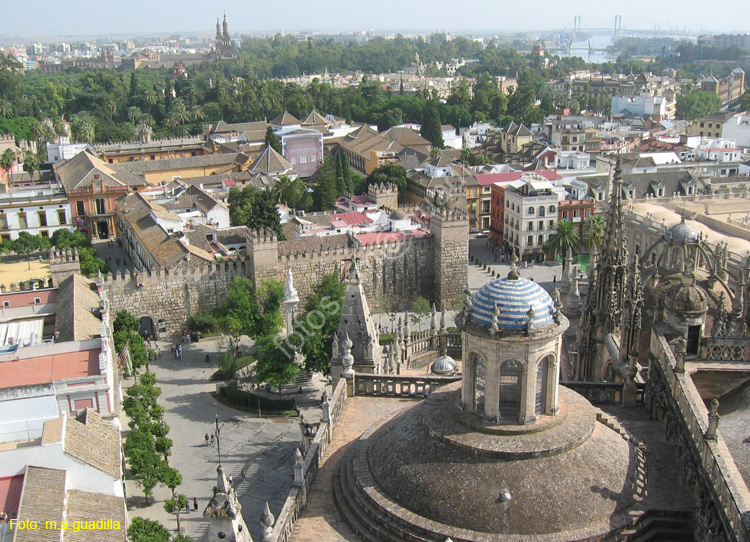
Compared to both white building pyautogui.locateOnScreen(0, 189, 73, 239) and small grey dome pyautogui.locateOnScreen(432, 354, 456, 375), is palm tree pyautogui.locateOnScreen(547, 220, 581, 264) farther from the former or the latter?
white building pyautogui.locateOnScreen(0, 189, 73, 239)

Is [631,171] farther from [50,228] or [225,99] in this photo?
[225,99]

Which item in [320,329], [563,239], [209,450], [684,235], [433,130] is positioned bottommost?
[209,450]

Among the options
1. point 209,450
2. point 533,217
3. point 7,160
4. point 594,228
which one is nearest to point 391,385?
point 209,450

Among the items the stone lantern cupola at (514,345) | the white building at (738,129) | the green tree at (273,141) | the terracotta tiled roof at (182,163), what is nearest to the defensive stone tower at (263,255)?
the stone lantern cupola at (514,345)

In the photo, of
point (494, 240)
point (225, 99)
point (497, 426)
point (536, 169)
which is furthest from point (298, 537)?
point (225, 99)

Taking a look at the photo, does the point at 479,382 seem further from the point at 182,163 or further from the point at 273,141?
the point at 273,141

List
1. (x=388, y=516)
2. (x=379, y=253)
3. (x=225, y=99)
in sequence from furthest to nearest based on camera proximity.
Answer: (x=225, y=99) → (x=379, y=253) → (x=388, y=516)

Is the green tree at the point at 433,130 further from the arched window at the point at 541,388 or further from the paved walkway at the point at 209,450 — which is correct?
the arched window at the point at 541,388
